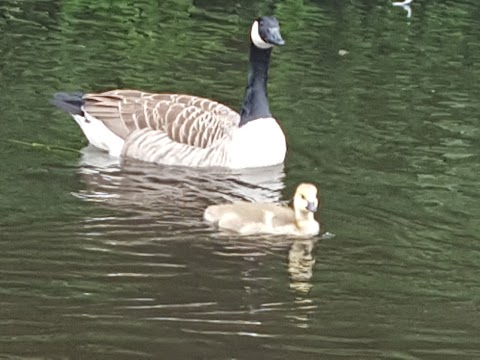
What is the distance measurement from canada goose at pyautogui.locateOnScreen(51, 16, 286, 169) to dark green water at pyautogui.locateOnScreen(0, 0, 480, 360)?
26 cm

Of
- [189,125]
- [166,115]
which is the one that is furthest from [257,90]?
[166,115]

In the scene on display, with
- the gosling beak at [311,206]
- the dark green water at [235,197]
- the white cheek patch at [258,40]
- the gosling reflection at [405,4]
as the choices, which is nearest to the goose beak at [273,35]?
the white cheek patch at [258,40]

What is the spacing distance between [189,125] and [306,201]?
9.72 feet

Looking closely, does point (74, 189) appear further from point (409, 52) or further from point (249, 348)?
point (409, 52)

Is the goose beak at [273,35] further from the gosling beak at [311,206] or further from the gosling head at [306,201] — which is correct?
the gosling beak at [311,206]

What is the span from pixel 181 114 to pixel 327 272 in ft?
13.2

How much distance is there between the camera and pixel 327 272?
9.63 m

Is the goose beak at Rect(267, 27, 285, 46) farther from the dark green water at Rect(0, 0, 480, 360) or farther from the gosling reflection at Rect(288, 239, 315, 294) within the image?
the gosling reflection at Rect(288, 239, 315, 294)

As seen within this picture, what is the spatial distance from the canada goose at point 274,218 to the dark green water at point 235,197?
157 millimetres

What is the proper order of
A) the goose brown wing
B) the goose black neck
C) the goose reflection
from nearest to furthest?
the goose reflection → the goose brown wing → the goose black neck

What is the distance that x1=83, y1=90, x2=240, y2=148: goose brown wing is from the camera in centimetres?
1302

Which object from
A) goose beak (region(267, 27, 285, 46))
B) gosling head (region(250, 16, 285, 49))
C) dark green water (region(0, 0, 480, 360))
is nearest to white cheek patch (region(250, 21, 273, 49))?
gosling head (region(250, 16, 285, 49))

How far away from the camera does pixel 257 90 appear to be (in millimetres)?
13438

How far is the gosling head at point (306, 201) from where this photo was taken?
10.4 metres
